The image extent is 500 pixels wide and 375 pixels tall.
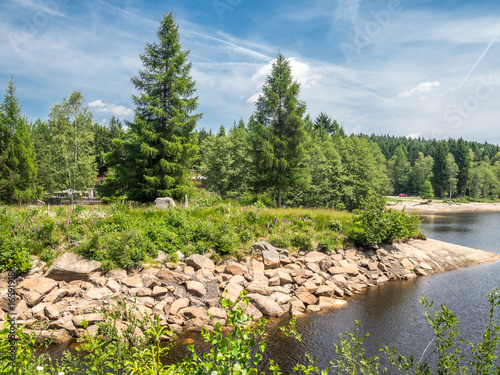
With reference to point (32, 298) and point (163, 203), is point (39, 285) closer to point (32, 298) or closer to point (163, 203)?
point (32, 298)

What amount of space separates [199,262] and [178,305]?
7.46 ft

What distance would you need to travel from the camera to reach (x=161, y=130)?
19.7 m

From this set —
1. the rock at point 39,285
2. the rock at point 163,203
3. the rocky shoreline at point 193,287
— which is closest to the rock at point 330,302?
the rocky shoreline at point 193,287

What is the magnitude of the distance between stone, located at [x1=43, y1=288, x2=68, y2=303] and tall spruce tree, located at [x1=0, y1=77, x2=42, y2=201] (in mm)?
16095

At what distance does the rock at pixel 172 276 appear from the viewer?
10.2 meters

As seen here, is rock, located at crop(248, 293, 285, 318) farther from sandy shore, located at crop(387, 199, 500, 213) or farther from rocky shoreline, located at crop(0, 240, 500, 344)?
sandy shore, located at crop(387, 199, 500, 213)

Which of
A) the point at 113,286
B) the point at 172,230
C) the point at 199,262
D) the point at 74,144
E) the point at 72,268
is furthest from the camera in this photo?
the point at 74,144

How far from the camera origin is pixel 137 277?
999cm

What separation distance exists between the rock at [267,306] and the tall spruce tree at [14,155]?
19546 millimetres

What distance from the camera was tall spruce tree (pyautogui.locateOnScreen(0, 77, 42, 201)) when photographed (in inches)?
853

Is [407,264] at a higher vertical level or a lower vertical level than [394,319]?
higher

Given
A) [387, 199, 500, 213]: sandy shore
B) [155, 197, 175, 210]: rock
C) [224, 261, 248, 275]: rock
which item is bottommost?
[387, 199, 500, 213]: sandy shore

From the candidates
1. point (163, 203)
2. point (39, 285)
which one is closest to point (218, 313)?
point (39, 285)

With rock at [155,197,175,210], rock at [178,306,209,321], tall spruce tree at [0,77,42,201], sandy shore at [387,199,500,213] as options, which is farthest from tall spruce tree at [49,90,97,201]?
sandy shore at [387,199,500,213]
